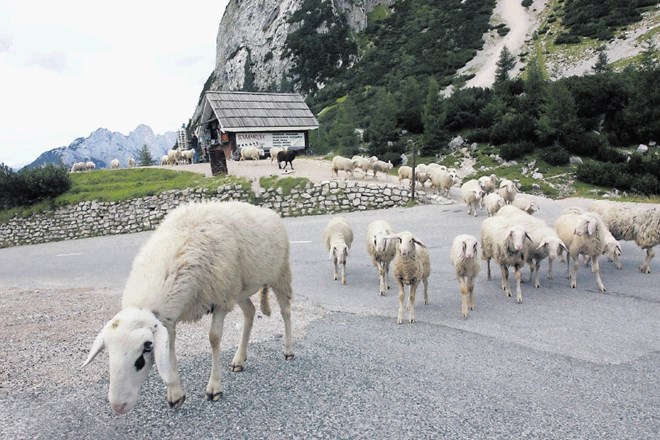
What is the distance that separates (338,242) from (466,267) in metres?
3.55

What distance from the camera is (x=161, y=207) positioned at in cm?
2208

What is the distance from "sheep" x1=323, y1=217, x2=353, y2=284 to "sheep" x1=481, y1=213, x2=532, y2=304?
3.18 m

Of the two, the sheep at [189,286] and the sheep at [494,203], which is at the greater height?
the sheep at [189,286]

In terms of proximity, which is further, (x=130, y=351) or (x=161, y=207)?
(x=161, y=207)

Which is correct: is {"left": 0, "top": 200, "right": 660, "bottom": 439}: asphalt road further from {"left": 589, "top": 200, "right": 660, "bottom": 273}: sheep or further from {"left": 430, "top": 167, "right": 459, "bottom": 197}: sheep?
{"left": 430, "top": 167, "right": 459, "bottom": 197}: sheep

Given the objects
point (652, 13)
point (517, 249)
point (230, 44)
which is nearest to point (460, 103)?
point (517, 249)

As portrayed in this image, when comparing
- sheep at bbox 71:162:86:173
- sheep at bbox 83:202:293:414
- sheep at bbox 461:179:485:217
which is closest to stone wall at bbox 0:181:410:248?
sheep at bbox 461:179:485:217

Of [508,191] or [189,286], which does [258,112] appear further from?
[189,286]

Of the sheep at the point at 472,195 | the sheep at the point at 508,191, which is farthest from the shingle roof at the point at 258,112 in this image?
the sheep at the point at 508,191

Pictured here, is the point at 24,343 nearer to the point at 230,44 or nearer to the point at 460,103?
the point at 460,103

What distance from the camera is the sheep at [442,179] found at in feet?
64.8

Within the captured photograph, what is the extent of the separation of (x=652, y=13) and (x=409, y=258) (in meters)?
70.8

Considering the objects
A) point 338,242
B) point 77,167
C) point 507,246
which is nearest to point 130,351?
point 507,246

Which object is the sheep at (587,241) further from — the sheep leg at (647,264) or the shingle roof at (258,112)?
the shingle roof at (258,112)
